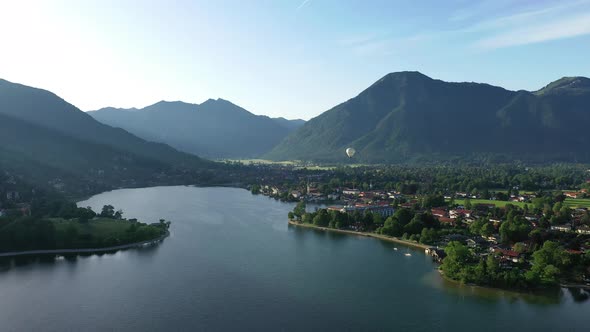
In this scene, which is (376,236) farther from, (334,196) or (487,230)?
(334,196)

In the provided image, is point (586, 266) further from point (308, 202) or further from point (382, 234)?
point (308, 202)

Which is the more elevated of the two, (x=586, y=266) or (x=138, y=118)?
(x=138, y=118)

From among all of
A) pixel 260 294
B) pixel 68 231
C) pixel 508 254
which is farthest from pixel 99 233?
pixel 508 254

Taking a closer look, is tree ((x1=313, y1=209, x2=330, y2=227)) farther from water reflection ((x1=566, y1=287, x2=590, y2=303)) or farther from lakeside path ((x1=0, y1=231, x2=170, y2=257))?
water reflection ((x1=566, y1=287, x2=590, y2=303))

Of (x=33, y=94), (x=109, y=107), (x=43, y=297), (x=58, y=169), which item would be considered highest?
(x=109, y=107)

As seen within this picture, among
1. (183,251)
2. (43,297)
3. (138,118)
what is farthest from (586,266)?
(138,118)

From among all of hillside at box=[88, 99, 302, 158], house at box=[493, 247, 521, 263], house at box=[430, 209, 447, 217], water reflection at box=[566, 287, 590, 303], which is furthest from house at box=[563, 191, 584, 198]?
hillside at box=[88, 99, 302, 158]

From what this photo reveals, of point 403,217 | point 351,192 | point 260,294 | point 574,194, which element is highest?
point 351,192
